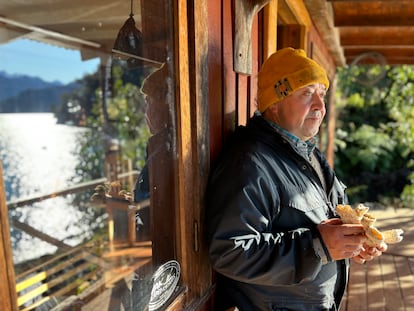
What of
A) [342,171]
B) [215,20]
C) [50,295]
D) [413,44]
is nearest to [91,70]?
[50,295]

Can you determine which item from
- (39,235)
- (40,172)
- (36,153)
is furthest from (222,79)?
(36,153)

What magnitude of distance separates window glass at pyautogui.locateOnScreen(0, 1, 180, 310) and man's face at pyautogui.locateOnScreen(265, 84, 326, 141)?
17.2 inches

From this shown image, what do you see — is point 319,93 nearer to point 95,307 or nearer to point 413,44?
point 95,307

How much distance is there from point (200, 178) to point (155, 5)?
543 mm

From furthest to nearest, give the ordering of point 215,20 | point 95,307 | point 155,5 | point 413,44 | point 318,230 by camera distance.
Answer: point 413,44 → point 95,307 → point 215,20 → point 318,230 → point 155,5

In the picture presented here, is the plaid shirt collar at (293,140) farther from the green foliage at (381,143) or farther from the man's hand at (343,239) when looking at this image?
the green foliage at (381,143)

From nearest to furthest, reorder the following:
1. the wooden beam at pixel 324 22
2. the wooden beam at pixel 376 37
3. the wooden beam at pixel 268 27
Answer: the wooden beam at pixel 268 27 → the wooden beam at pixel 324 22 → the wooden beam at pixel 376 37

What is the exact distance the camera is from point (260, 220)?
107 cm

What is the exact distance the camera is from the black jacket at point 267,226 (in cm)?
105

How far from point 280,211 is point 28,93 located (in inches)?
149

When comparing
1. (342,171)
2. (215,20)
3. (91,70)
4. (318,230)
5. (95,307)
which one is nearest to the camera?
(318,230)

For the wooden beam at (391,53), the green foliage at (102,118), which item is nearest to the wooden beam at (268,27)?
the green foliage at (102,118)

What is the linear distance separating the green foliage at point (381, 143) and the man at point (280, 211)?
34.7ft

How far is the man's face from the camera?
1271 millimetres
